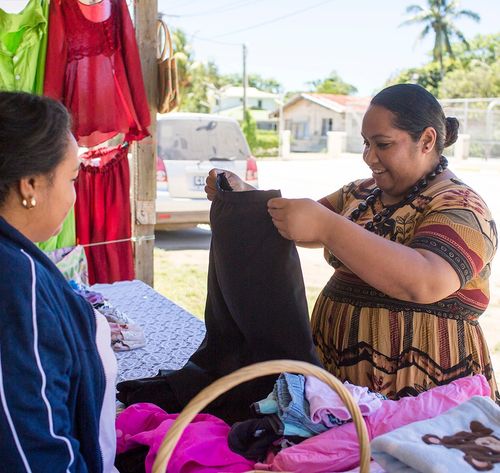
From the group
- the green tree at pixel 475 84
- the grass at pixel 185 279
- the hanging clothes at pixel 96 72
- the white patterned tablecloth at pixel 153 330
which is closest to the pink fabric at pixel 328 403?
the white patterned tablecloth at pixel 153 330

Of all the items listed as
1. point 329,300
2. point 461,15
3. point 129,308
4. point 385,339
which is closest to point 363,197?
point 329,300

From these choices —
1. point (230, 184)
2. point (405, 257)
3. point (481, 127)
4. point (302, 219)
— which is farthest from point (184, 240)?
point (481, 127)

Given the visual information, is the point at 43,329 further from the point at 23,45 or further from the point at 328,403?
the point at 23,45

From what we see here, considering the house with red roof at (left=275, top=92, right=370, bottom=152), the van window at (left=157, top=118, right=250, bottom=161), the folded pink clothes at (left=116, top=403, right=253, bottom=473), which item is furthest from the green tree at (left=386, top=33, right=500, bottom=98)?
the folded pink clothes at (left=116, top=403, right=253, bottom=473)

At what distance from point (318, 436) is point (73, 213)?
276 centimetres

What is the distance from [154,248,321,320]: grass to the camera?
5859mm

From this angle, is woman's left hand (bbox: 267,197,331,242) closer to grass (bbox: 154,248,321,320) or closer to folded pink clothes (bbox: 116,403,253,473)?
folded pink clothes (bbox: 116,403,253,473)

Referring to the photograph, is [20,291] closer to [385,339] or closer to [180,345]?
[385,339]

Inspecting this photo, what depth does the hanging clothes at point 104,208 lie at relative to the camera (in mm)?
3813

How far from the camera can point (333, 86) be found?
63000 mm

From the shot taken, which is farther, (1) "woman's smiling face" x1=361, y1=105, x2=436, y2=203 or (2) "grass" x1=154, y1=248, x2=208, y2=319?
(2) "grass" x1=154, y1=248, x2=208, y2=319

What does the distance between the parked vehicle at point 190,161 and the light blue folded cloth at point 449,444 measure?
7.04 metres

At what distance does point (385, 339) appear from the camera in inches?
66.9

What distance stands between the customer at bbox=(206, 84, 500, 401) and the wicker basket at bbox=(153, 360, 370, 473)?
0.44m
